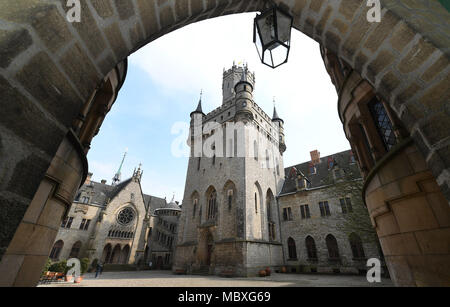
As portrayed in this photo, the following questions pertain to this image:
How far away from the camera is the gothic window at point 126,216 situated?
28.5 meters

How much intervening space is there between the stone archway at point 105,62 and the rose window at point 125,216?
2977 cm

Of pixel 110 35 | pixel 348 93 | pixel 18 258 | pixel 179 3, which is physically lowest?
pixel 18 258

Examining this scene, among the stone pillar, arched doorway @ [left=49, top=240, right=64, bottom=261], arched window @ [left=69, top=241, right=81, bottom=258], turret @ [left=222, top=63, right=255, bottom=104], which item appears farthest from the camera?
turret @ [left=222, top=63, right=255, bottom=104]

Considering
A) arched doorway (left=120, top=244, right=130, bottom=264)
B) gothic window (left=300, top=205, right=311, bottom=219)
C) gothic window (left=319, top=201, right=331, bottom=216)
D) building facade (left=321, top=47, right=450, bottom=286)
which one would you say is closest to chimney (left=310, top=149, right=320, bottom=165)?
gothic window (left=319, top=201, right=331, bottom=216)

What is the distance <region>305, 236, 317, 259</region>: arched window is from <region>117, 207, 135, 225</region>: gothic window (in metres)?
24.8

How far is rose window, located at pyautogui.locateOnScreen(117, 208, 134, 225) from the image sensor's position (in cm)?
2850

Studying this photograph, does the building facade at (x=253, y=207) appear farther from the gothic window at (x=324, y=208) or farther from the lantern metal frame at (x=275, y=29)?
the lantern metal frame at (x=275, y=29)

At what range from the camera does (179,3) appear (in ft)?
6.88

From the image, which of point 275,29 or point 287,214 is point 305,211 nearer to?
point 287,214

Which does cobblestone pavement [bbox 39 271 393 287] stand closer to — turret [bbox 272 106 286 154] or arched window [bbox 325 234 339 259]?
arched window [bbox 325 234 339 259]

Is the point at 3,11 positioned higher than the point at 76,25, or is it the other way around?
the point at 76,25

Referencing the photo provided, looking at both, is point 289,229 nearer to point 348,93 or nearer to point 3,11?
point 348,93
